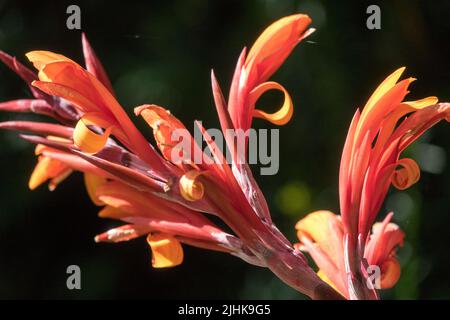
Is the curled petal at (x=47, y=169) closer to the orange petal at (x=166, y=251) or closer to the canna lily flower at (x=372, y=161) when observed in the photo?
the orange petal at (x=166, y=251)

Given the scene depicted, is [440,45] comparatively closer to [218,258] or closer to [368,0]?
[368,0]

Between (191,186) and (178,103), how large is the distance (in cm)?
103

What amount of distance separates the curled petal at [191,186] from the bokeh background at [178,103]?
90 cm

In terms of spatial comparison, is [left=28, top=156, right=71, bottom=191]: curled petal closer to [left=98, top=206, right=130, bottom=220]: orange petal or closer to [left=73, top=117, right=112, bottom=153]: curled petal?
[left=98, top=206, right=130, bottom=220]: orange petal

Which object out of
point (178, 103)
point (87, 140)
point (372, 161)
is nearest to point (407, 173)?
point (372, 161)

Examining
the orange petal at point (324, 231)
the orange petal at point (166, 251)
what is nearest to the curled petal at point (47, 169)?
the orange petal at point (166, 251)

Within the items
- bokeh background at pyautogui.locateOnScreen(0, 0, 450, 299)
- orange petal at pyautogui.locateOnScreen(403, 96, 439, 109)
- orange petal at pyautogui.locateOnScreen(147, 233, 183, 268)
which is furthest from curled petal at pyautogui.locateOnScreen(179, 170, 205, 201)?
bokeh background at pyautogui.locateOnScreen(0, 0, 450, 299)

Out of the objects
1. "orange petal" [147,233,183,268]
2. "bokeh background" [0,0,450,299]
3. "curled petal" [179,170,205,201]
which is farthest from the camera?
"bokeh background" [0,0,450,299]

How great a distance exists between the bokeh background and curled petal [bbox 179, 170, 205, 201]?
90 centimetres

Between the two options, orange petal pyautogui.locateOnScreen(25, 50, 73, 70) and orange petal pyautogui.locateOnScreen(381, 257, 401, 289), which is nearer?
orange petal pyautogui.locateOnScreen(25, 50, 73, 70)

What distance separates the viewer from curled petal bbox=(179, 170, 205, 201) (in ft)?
2.17

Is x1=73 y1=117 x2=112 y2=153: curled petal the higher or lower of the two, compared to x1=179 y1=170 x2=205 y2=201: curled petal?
higher

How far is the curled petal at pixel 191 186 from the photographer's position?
0.66 meters

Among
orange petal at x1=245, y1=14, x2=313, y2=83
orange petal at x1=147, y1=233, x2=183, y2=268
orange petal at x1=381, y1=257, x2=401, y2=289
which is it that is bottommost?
orange petal at x1=381, y1=257, x2=401, y2=289
